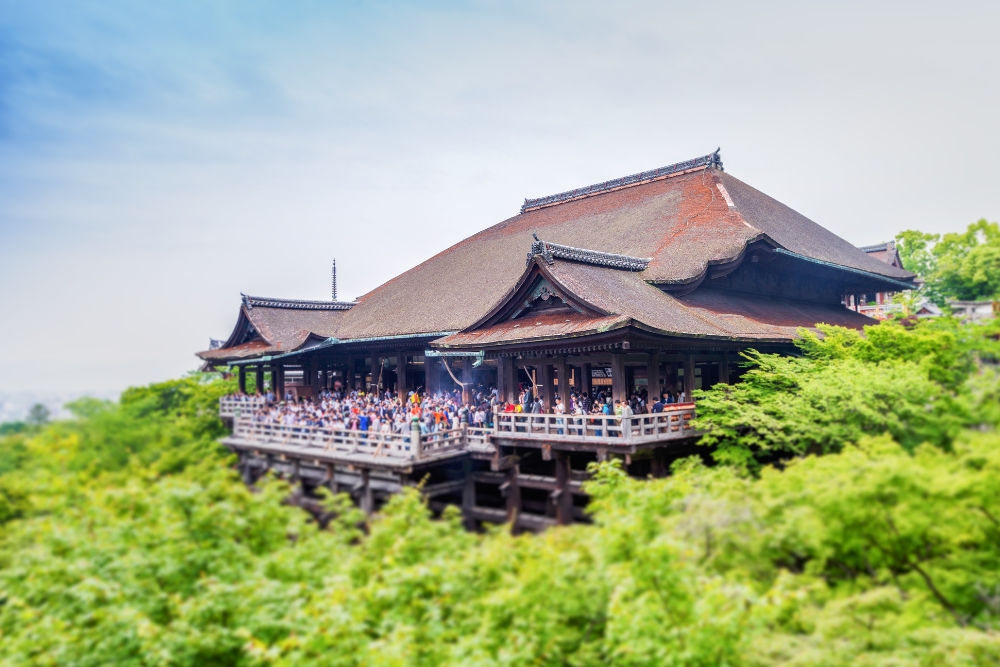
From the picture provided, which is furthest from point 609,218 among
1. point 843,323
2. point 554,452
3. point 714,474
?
point 714,474

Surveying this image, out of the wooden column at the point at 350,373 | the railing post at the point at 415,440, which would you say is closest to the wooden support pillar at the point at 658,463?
the railing post at the point at 415,440

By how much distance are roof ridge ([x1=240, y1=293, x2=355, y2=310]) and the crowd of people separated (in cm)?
688

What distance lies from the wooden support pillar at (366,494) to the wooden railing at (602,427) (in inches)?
122

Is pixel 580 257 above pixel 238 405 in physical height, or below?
above

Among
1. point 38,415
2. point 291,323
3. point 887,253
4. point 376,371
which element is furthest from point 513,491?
point 887,253

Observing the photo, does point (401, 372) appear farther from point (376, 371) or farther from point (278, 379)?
point (278, 379)

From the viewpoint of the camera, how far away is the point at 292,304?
92.2 ft

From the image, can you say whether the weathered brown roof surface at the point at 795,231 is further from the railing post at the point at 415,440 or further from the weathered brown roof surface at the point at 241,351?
the weathered brown roof surface at the point at 241,351

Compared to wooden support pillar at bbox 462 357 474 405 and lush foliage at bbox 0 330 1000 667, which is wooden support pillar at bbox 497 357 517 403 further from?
lush foliage at bbox 0 330 1000 667

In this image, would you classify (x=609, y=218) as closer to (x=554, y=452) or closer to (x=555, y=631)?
(x=554, y=452)

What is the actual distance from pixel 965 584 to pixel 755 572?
2.47 meters

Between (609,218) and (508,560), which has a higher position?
(609,218)

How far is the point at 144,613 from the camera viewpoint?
9.33m

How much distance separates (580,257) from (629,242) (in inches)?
273
